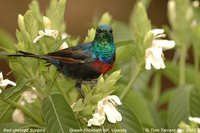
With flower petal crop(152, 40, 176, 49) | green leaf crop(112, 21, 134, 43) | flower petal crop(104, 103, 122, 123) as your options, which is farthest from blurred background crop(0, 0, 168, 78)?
flower petal crop(104, 103, 122, 123)

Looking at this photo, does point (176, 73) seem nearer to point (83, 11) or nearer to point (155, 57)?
point (155, 57)

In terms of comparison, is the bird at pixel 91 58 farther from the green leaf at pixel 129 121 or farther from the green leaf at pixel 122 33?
the green leaf at pixel 122 33

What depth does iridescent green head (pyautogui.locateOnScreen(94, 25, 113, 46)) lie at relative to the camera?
1443mm

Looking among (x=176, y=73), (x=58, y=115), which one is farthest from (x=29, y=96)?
(x=176, y=73)

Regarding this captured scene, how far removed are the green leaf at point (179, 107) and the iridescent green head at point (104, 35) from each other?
0.48m

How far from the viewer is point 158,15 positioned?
4.95 meters

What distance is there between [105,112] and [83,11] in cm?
384

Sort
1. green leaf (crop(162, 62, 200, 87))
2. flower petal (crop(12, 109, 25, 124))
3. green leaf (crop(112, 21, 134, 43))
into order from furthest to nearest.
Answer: green leaf (crop(112, 21, 134, 43))
green leaf (crop(162, 62, 200, 87))
flower petal (crop(12, 109, 25, 124))

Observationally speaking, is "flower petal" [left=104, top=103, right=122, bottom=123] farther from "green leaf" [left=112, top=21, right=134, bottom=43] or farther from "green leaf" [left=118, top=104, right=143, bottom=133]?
"green leaf" [left=112, top=21, right=134, bottom=43]

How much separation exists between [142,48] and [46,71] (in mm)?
286

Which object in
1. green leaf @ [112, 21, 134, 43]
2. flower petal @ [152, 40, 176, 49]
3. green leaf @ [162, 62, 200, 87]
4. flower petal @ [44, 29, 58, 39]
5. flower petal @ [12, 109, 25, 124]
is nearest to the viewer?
flower petal @ [44, 29, 58, 39]

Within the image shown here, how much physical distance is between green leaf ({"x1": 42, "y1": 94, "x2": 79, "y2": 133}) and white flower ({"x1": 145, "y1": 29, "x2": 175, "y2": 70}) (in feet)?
0.88

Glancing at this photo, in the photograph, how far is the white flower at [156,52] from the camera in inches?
60.9

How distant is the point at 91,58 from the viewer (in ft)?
4.83
